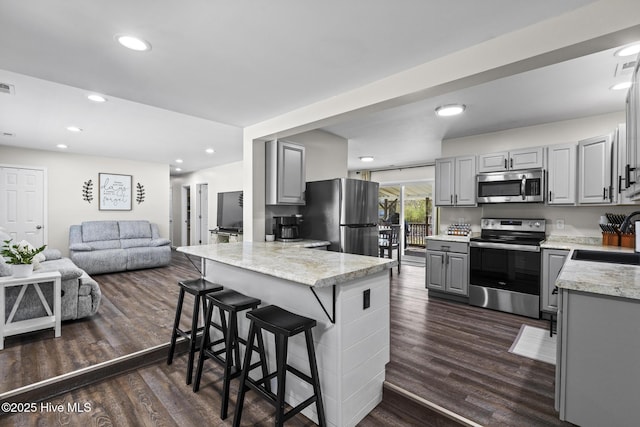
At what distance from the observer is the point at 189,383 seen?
2248mm

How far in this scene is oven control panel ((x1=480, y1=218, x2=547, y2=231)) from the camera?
397cm

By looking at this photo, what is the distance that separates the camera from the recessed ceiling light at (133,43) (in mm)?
1897

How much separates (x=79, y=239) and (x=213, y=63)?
582cm

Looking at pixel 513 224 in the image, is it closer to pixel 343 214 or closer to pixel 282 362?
pixel 343 214

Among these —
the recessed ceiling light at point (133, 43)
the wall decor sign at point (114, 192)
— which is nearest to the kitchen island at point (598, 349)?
the recessed ceiling light at point (133, 43)

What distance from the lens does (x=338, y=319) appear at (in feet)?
5.70

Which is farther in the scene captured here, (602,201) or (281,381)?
(602,201)

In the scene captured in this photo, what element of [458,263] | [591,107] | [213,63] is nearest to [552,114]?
[591,107]

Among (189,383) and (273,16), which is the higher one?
(273,16)

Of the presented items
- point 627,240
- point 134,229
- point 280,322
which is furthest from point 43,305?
point 627,240

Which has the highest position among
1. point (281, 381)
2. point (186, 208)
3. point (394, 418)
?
point (186, 208)

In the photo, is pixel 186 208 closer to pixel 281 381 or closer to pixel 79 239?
pixel 79 239

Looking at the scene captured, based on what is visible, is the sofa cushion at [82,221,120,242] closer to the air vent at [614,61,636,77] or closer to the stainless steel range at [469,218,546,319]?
the stainless steel range at [469,218,546,319]

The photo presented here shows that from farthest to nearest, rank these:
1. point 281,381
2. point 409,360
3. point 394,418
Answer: point 409,360 → point 394,418 → point 281,381
